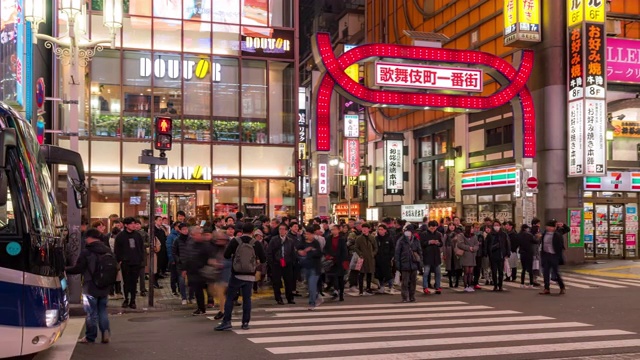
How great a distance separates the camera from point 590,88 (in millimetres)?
25703

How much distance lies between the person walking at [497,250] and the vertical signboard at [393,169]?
788 inches

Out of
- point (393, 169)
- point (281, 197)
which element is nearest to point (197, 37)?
point (281, 197)

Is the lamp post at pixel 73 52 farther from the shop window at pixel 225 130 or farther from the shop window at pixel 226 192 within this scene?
the shop window at pixel 226 192

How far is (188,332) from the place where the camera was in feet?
36.6

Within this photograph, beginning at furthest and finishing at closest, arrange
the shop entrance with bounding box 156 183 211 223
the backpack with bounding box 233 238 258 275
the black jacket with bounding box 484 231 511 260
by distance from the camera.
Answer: the shop entrance with bounding box 156 183 211 223, the black jacket with bounding box 484 231 511 260, the backpack with bounding box 233 238 258 275

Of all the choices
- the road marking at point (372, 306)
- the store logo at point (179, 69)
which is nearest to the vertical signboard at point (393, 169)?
the store logo at point (179, 69)

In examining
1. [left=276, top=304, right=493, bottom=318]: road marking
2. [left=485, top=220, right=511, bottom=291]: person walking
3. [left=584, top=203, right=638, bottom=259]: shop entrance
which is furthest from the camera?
[left=584, top=203, right=638, bottom=259]: shop entrance

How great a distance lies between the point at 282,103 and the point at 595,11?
47.5ft

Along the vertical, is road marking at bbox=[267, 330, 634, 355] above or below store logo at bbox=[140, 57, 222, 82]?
below

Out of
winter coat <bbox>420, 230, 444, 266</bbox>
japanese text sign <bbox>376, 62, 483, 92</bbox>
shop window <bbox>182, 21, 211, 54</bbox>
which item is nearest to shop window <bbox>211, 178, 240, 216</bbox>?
shop window <bbox>182, 21, 211, 54</bbox>

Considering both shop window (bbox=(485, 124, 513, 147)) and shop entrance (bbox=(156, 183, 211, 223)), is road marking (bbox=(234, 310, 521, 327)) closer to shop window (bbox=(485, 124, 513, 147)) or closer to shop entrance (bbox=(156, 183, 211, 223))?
shop entrance (bbox=(156, 183, 211, 223))

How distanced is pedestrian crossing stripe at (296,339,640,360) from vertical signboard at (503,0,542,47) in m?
19.3

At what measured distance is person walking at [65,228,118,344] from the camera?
390 inches

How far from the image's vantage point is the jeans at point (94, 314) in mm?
10039
